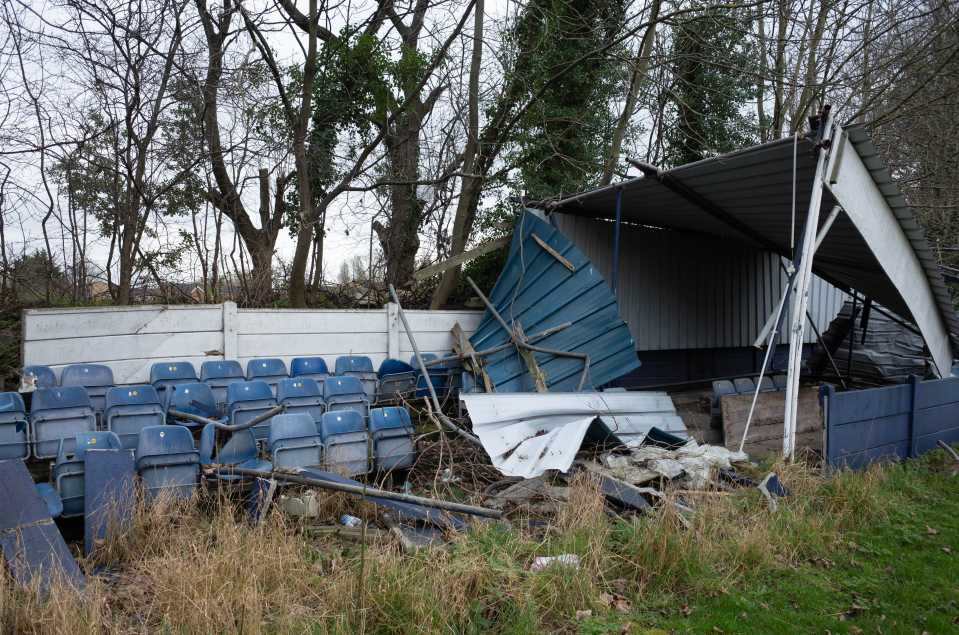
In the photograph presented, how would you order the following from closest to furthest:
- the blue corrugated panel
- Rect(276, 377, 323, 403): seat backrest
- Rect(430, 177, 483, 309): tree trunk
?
Rect(276, 377, 323, 403): seat backrest < the blue corrugated panel < Rect(430, 177, 483, 309): tree trunk

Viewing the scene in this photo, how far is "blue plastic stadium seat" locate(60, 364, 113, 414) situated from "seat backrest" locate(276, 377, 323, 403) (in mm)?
1810

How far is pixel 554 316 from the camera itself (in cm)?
823

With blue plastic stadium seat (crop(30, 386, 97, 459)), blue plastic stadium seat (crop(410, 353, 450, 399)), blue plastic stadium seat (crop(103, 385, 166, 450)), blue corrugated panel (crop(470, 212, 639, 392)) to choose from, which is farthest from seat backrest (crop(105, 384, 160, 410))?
blue corrugated panel (crop(470, 212, 639, 392))

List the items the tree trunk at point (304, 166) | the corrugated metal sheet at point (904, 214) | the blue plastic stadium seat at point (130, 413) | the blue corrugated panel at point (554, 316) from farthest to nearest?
the tree trunk at point (304, 166) < the blue corrugated panel at point (554, 316) < the corrugated metal sheet at point (904, 214) < the blue plastic stadium seat at point (130, 413)

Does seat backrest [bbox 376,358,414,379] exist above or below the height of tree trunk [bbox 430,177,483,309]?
below

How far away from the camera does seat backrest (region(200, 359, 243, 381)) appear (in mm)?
7047

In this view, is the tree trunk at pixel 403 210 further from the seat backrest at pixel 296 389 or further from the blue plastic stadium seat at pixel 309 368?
the seat backrest at pixel 296 389

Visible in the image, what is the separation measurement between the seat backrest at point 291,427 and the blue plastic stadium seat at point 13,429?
1914 millimetres

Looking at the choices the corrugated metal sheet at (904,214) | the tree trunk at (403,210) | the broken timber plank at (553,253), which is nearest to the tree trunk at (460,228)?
the tree trunk at (403,210)

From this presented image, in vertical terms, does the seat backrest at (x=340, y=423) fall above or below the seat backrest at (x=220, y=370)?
below

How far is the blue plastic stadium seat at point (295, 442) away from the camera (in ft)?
16.1

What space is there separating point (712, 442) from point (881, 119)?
7.85 metres

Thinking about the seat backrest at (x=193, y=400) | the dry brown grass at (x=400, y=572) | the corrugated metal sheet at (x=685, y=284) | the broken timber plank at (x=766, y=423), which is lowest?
the dry brown grass at (x=400, y=572)

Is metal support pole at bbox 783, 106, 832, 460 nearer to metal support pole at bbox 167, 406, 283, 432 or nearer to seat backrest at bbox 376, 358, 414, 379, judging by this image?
metal support pole at bbox 167, 406, 283, 432
